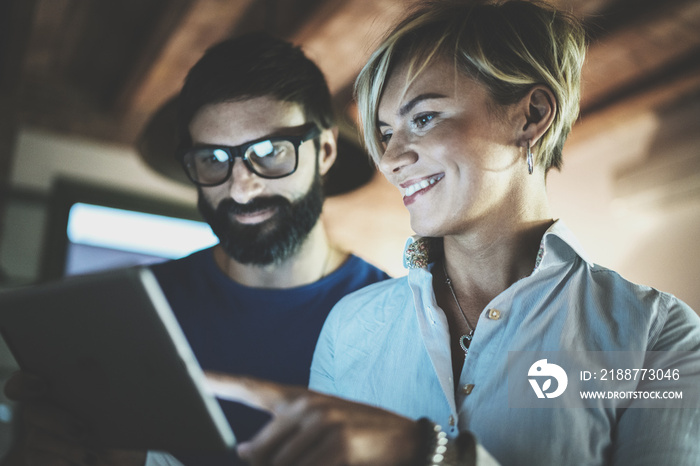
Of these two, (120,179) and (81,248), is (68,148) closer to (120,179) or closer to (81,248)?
(120,179)

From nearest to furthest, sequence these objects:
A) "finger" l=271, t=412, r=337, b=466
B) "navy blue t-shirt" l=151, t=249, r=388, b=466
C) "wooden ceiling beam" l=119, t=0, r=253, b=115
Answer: "finger" l=271, t=412, r=337, b=466
"navy blue t-shirt" l=151, t=249, r=388, b=466
"wooden ceiling beam" l=119, t=0, r=253, b=115

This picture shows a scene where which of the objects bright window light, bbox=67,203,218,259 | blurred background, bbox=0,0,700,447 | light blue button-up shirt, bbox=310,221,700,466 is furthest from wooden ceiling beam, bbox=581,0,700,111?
bright window light, bbox=67,203,218,259

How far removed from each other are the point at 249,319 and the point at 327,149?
64cm

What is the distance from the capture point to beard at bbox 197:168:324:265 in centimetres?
177

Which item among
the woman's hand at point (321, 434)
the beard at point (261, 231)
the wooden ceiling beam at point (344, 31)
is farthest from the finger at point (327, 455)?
the wooden ceiling beam at point (344, 31)

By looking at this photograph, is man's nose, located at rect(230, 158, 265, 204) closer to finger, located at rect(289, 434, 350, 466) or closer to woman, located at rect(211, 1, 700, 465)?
woman, located at rect(211, 1, 700, 465)

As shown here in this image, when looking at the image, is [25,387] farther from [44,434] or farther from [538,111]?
[538,111]

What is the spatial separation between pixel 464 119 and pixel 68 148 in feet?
13.5

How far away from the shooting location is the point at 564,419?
1.02 m

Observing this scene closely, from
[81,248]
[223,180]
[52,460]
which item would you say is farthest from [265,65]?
[81,248]

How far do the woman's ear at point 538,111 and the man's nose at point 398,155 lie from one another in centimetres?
25

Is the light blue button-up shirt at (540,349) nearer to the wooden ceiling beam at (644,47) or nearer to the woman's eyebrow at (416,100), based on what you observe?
the woman's eyebrow at (416,100)

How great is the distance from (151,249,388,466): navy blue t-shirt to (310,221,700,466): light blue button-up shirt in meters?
0.34

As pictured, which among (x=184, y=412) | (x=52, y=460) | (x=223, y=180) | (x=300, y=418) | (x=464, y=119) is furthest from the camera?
(x=223, y=180)
